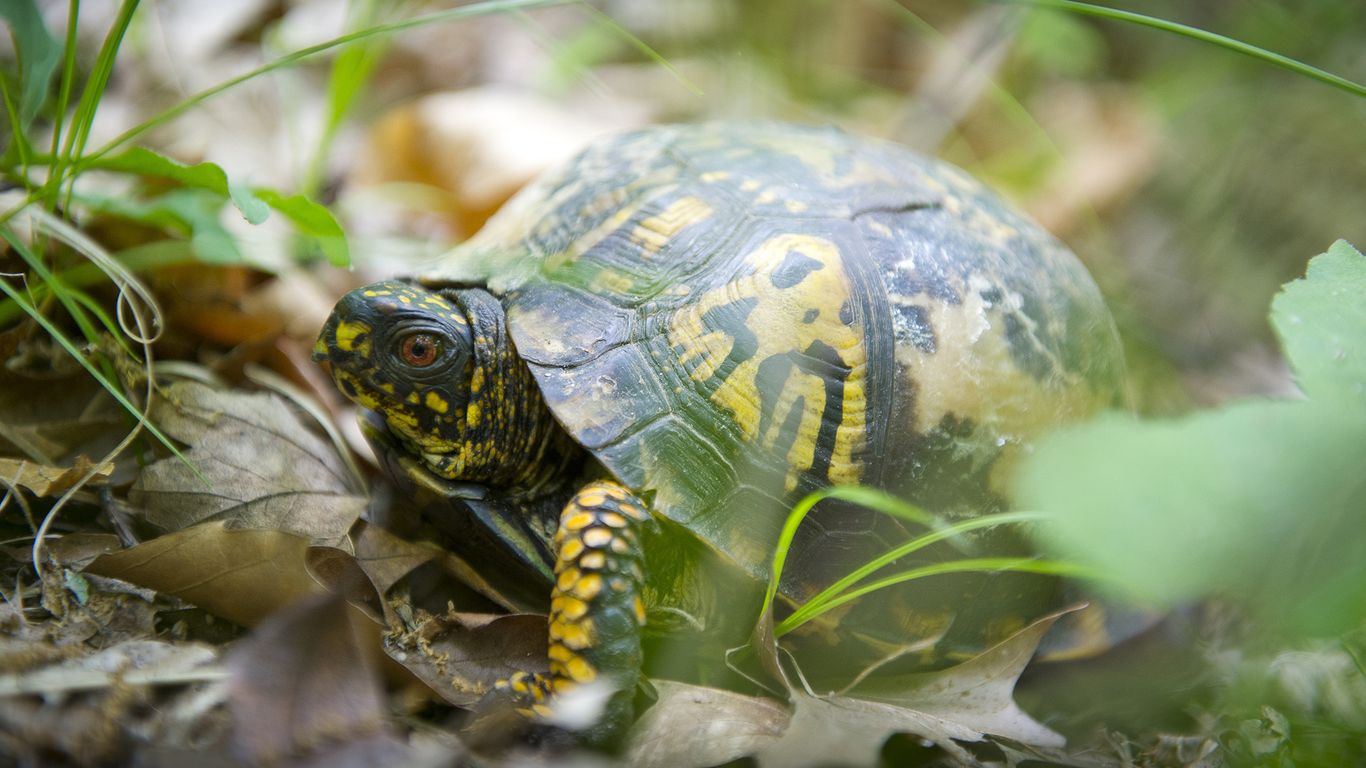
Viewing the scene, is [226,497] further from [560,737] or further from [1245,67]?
[1245,67]

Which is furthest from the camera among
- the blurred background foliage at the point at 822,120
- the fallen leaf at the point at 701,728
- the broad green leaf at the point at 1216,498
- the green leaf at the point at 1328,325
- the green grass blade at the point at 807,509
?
the blurred background foliage at the point at 822,120

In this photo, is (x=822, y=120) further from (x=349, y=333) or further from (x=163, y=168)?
(x=163, y=168)

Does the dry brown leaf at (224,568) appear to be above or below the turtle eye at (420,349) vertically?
below

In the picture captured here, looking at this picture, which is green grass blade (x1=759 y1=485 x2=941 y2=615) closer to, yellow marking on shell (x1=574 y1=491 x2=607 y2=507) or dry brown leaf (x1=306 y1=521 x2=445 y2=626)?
yellow marking on shell (x1=574 y1=491 x2=607 y2=507)

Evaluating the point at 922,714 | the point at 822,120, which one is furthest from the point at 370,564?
the point at 822,120

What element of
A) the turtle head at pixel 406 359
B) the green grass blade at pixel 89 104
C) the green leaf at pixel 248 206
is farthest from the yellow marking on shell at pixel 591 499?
the green grass blade at pixel 89 104

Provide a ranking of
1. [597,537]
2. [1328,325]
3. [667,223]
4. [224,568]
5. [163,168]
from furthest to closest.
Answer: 1. [667,223]
2. [163,168]
3. [597,537]
4. [224,568]
5. [1328,325]

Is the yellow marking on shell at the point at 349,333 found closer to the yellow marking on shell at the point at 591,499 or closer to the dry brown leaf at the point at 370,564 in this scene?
the dry brown leaf at the point at 370,564

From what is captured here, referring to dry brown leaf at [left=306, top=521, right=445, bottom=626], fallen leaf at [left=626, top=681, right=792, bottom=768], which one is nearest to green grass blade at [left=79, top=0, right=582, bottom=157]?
dry brown leaf at [left=306, top=521, right=445, bottom=626]
